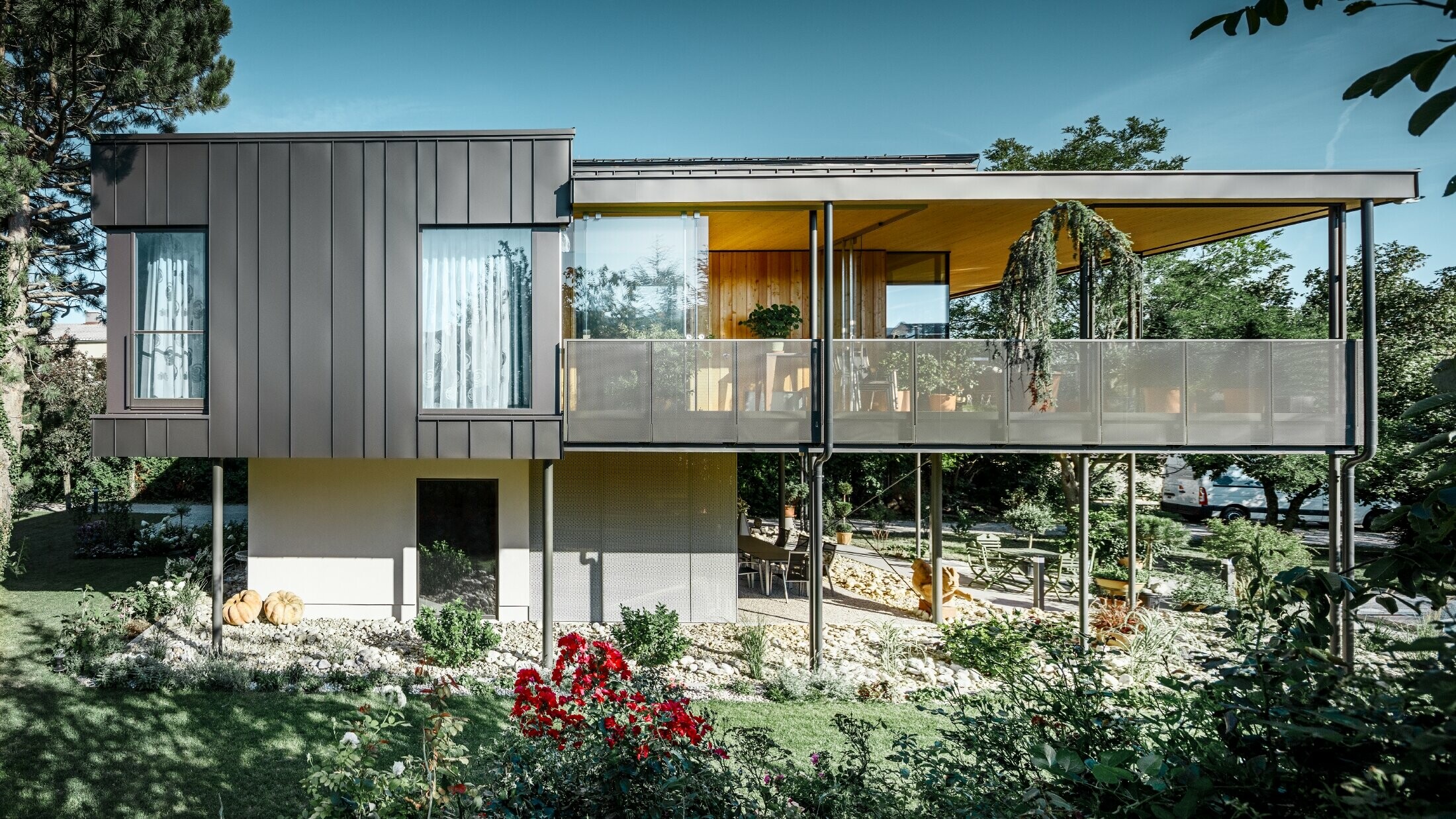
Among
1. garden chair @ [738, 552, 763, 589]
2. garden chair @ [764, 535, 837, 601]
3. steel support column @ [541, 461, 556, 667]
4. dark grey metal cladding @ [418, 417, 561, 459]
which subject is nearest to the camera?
steel support column @ [541, 461, 556, 667]

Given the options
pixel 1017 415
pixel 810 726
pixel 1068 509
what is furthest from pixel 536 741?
pixel 1068 509

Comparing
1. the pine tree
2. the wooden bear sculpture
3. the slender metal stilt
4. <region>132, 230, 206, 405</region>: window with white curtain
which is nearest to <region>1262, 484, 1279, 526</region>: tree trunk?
the wooden bear sculpture

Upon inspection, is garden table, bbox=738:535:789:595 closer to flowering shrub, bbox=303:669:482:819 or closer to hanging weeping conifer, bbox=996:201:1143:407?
hanging weeping conifer, bbox=996:201:1143:407

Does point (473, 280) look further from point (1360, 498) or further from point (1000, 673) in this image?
point (1360, 498)

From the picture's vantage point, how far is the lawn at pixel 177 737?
4.26 meters

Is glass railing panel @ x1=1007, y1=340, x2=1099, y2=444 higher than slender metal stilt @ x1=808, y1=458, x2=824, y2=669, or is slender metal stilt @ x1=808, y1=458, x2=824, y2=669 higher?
glass railing panel @ x1=1007, y1=340, x2=1099, y2=444

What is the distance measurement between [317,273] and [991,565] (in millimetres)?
11351

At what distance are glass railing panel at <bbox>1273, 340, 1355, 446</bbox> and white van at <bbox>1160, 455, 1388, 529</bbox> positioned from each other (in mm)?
11241

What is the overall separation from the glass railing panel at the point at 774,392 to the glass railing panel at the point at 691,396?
0.46ft

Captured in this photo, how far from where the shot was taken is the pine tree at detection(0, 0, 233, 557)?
28.3 feet

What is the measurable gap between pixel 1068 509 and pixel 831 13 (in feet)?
35.4

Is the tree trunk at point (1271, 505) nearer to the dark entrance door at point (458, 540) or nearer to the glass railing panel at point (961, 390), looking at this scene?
the glass railing panel at point (961, 390)

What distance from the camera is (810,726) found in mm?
5637

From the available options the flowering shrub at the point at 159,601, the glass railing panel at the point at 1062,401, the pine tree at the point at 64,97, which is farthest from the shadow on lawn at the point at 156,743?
the glass railing panel at the point at 1062,401
